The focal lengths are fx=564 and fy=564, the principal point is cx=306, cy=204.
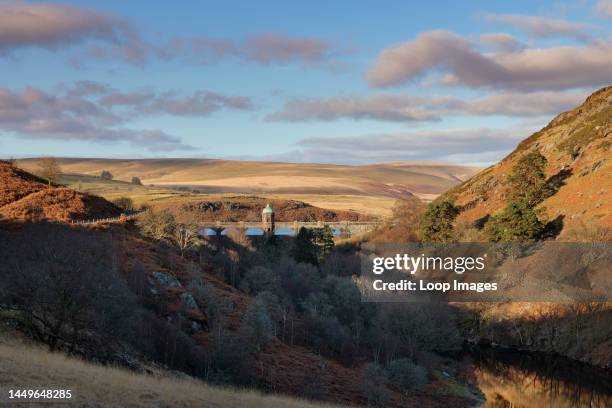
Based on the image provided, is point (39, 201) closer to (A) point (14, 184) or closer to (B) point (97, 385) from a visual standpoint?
(A) point (14, 184)

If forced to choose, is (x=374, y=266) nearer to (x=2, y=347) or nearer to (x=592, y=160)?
(x=592, y=160)

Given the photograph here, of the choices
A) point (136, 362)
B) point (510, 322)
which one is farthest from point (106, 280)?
point (510, 322)

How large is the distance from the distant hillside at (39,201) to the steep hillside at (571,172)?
72.2 meters

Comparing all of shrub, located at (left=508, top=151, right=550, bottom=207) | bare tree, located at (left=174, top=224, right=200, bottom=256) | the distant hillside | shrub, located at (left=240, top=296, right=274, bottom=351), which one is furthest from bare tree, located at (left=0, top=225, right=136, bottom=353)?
shrub, located at (left=508, top=151, right=550, bottom=207)

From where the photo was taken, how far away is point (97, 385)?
2503 cm

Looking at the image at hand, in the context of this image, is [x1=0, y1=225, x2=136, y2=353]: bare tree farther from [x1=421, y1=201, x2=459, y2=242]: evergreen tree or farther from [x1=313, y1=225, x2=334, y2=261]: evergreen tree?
[x1=313, y1=225, x2=334, y2=261]: evergreen tree

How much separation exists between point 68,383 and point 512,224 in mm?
75733

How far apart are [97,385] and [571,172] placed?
10743 cm

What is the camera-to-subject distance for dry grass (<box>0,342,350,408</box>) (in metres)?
23.4

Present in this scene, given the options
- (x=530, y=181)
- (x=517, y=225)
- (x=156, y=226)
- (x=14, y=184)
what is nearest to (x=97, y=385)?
(x=156, y=226)

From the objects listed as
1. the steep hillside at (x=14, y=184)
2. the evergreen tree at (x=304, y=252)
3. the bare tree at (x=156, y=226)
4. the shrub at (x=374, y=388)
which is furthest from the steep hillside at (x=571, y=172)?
the steep hillside at (x=14, y=184)

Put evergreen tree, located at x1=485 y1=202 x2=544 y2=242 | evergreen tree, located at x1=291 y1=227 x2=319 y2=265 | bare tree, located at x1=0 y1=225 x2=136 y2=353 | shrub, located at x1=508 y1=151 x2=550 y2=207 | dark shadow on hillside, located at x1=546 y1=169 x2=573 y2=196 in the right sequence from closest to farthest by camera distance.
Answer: bare tree, located at x1=0 y1=225 x2=136 y2=353 → evergreen tree, located at x1=485 y1=202 x2=544 y2=242 → evergreen tree, located at x1=291 y1=227 x2=319 y2=265 → shrub, located at x1=508 y1=151 x2=550 y2=207 → dark shadow on hillside, located at x1=546 y1=169 x2=573 y2=196

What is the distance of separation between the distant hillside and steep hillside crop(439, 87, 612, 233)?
7223 cm

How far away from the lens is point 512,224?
8706cm
